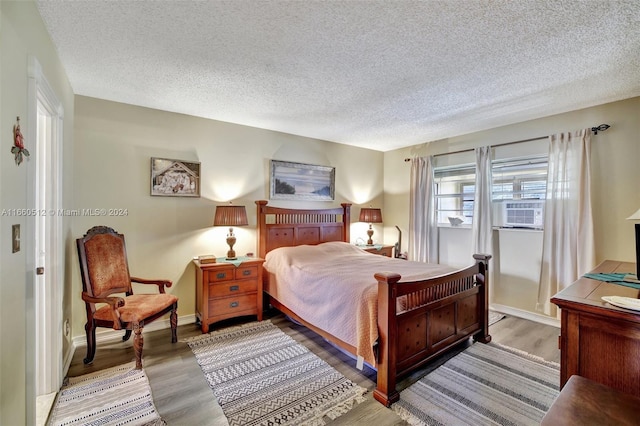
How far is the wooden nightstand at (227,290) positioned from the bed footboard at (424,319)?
6.02ft

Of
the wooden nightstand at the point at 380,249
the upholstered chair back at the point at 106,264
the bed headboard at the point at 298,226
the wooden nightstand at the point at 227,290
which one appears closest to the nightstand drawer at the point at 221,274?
the wooden nightstand at the point at 227,290

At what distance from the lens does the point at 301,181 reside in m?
4.34

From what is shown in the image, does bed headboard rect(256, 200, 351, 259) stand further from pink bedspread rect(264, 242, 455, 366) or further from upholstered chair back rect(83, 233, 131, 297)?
upholstered chair back rect(83, 233, 131, 297)

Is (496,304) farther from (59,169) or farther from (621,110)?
(59,169)

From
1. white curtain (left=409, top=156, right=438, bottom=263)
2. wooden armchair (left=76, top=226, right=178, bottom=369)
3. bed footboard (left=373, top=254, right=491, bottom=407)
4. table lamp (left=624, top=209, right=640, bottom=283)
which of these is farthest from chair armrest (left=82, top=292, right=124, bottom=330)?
white curtain (left=409, top=156, right=438, bottom=263)

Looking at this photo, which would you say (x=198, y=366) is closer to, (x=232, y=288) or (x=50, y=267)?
(x=232, y=288)

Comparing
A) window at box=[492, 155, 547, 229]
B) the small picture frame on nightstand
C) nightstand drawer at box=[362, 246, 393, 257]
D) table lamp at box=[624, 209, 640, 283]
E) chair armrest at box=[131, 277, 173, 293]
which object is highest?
window at box=[492, 155, 547, 229]

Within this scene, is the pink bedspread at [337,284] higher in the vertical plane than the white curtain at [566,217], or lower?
lower

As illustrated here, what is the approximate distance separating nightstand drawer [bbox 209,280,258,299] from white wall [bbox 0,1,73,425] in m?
1.74

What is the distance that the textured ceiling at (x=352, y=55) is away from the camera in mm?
1683

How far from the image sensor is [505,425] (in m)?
1.80

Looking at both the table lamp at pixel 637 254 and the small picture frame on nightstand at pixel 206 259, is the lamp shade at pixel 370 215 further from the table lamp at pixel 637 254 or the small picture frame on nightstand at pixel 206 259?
the table lamp at pixel 637 254

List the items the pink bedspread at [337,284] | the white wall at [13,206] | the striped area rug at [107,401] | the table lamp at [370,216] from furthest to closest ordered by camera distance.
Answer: the table lamp at [370,216]
the pink bedspread at [337,284]
the striped area rug at [107,401]
the white wall at [13,206]

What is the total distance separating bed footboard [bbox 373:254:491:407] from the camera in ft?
6.62
